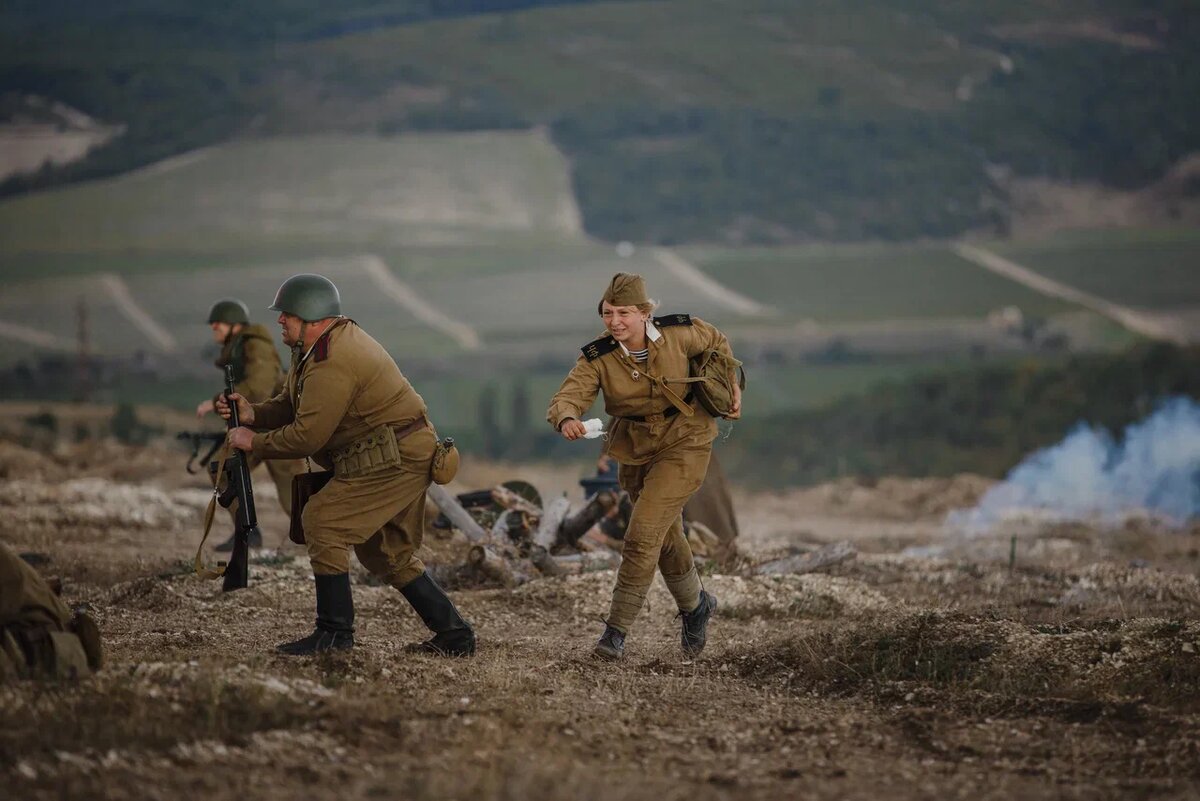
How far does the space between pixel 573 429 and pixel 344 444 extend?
1.20m

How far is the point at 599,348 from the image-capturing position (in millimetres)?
8945

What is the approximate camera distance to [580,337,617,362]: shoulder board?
8.93m

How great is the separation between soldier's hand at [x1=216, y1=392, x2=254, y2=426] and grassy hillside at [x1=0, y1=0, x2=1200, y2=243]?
38075mm

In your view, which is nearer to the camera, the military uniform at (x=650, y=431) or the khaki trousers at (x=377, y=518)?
the khaki trousers at (x=377, y=518)

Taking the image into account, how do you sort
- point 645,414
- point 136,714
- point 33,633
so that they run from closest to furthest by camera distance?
point 136,714, point 33,633, point 645,414

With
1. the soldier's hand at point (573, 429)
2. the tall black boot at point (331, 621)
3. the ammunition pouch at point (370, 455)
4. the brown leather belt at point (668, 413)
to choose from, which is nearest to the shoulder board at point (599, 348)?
the brown leather belt at point (668, 413)

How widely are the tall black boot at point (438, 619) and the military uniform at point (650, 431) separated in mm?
830

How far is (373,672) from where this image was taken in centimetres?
785

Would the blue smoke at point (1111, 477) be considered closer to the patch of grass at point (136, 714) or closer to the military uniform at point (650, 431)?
the military uniform at point (650, 431)

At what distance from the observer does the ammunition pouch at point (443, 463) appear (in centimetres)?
843

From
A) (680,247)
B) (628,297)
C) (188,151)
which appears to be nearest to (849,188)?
(680,247)

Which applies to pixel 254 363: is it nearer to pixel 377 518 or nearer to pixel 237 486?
pixel 237 486

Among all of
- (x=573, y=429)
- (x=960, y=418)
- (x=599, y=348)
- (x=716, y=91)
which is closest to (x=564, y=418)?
(x=573, y=429)

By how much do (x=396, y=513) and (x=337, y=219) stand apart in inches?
1474
